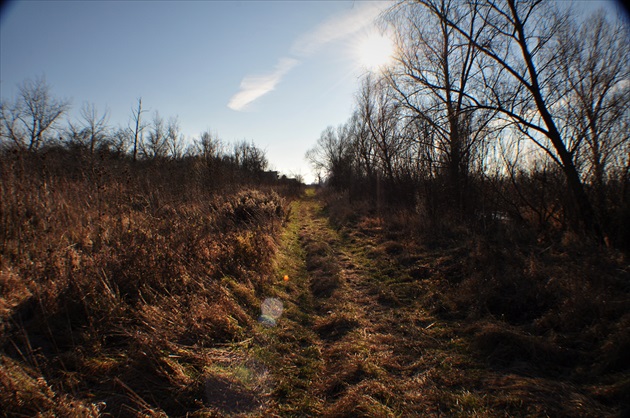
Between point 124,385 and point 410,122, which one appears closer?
point 124,385

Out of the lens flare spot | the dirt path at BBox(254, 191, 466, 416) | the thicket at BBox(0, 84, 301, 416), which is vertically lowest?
the dirt path at BBox(254, 191, 466, 416)

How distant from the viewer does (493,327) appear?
12.5 feet

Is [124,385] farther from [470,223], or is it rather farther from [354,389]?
[470,223]

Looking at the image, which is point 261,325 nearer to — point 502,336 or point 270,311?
point 270,311

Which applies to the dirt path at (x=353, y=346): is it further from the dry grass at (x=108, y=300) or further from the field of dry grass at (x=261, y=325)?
the dry grass at (x=108, y=300)

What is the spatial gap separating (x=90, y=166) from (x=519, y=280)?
8788mm

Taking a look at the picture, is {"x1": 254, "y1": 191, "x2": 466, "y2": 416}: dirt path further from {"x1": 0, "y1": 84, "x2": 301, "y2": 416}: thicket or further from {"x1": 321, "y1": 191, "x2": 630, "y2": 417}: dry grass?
{"x1": 0, "y1": 84, "x2": 301, "y2": 416}: thicket

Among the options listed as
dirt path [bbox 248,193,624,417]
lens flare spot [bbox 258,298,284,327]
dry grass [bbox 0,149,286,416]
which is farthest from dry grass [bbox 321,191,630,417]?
dry grass [bbox 0,149,286,416]

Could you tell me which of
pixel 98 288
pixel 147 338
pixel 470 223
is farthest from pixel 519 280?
pixel 98 288

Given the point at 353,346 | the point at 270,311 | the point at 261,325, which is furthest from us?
the point at 270,311

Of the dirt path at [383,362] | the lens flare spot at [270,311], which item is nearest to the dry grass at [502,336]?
the dirt path at [383,362]

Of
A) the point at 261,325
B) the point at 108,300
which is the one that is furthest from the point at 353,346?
the point at 108,300

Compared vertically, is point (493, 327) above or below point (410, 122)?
below

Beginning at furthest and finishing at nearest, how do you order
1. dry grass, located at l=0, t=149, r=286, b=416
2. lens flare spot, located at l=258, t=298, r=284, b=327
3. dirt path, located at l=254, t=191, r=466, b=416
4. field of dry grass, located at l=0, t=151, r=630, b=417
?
lens flare spot, located at l=258, t=298, r=284, b=327 → dirt path, located at l=254, t=191, r=466, b=416 → field of dry grass, located at l=0, t=151, r=630, b=417 → dry grass, located at l=0, t=149, r=286, b=416
